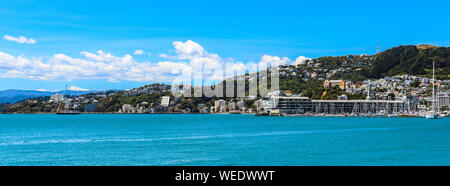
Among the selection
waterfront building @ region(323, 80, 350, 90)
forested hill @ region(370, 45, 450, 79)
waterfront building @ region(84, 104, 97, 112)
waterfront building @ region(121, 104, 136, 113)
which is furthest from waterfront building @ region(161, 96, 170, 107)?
forested hill @ region(370, 45, 450, 79)

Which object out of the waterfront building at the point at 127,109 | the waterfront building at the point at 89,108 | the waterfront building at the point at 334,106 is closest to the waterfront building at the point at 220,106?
the waterfront building at the point at 127,109

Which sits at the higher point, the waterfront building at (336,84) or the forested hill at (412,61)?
the forested hill at (412,61)

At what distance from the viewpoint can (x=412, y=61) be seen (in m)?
147

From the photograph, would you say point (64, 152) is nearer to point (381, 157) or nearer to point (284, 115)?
point (381, 157)

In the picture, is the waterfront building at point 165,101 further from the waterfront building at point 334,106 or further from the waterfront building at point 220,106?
the waterfront building at point 334,106

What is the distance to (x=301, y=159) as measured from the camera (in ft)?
72.2

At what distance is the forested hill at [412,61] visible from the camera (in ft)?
454

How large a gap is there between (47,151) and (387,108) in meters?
95.1

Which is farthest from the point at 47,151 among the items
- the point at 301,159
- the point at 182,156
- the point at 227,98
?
the point at 227,98

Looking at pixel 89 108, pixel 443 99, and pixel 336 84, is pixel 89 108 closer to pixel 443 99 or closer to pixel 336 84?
pixel 336 84

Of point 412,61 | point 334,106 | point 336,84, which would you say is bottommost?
point 334,106

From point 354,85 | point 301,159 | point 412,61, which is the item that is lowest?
point 301,159

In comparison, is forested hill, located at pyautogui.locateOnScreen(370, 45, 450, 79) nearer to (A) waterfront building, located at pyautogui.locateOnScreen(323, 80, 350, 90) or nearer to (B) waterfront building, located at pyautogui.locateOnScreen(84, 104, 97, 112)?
(A) waterfront building, located at pyautogui.locateOnScreen(323, 80, 350, 90)

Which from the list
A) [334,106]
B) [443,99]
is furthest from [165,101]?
[443,99]
